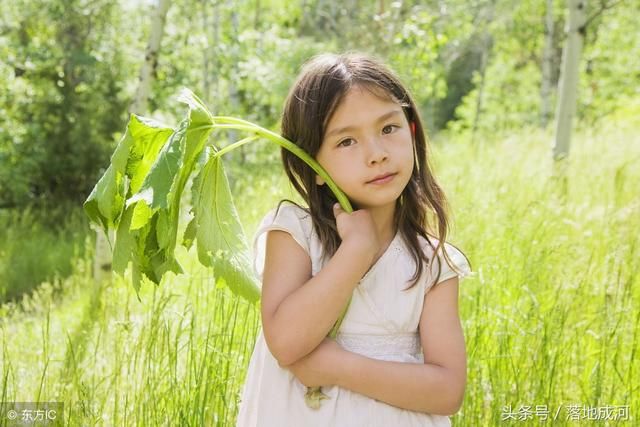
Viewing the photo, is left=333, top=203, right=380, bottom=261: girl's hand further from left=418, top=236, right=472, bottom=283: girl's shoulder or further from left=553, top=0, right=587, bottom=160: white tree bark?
left=553, top=0, right=587, bottom=160: white tree bark

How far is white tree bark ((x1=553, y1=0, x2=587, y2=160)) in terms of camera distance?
20.5ft

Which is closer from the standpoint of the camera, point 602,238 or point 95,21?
point 602,238

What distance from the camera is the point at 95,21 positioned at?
9953 mm

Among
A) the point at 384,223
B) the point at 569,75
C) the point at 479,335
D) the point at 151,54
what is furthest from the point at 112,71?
the point at 384,223

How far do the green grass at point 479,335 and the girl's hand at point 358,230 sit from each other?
0.98 feet

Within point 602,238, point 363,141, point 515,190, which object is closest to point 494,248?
point 602,238

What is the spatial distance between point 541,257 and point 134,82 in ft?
25.4

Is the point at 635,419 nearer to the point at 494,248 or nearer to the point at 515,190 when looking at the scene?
the point at 494,248

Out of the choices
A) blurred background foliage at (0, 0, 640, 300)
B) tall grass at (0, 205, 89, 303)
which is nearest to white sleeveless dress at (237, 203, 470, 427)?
tall grass at (0, 205, 89, 303)

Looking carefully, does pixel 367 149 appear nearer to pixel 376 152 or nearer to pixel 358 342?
pixel 376 152

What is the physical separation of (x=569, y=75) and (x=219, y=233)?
18.0 ft

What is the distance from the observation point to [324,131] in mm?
1769

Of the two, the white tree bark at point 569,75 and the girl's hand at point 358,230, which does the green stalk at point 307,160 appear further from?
the white tree bark at point 569,75

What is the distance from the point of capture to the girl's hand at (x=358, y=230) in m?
1.65
